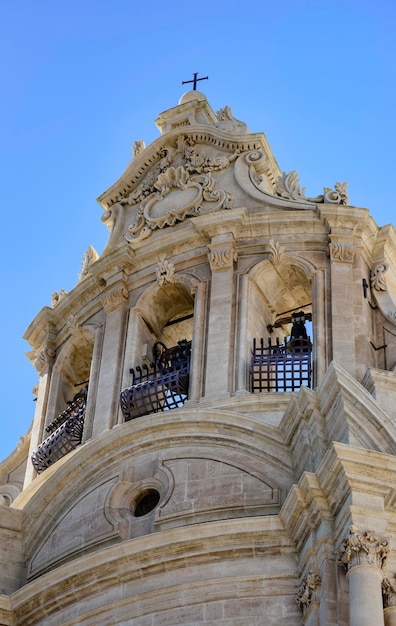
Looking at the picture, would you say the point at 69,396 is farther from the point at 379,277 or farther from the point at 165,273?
the point at 379,277

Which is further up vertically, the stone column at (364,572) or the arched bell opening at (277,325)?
the arched bell opening at (277,325)

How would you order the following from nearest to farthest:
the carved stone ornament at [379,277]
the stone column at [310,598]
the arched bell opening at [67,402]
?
the stone column at [310,598]
the carved stone ornament at [379,277]
the arched bell opening at [67,402]

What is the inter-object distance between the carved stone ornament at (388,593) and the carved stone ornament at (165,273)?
1081 cm

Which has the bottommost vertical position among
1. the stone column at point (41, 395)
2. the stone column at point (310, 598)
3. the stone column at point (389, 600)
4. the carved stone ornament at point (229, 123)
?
the stone column at point (389, 600)

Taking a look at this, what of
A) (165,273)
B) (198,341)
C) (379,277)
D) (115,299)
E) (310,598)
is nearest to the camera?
(310,598)

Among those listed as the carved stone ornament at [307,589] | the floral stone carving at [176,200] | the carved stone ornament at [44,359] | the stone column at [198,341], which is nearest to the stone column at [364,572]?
the carved stone ornament at [307,589]

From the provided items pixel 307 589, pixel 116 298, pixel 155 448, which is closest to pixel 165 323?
pixel 116 298

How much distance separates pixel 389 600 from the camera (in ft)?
94.1

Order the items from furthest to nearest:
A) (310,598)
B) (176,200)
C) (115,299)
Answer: (176,200) → (115,299) → (310,598)

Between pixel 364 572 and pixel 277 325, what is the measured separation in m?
10.7

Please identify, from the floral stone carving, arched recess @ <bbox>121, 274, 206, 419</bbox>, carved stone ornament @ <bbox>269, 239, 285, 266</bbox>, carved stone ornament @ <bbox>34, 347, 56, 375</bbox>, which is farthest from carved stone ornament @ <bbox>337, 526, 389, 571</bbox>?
carved stone ornament @ <bbox>34, 347, 56, 375</bbox>

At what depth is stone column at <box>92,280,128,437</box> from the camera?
36469 millimetres

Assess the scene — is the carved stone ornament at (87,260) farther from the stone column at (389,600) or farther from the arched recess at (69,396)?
the stone column at (389,600)

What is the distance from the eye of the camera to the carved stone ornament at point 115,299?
38406 millimetres
